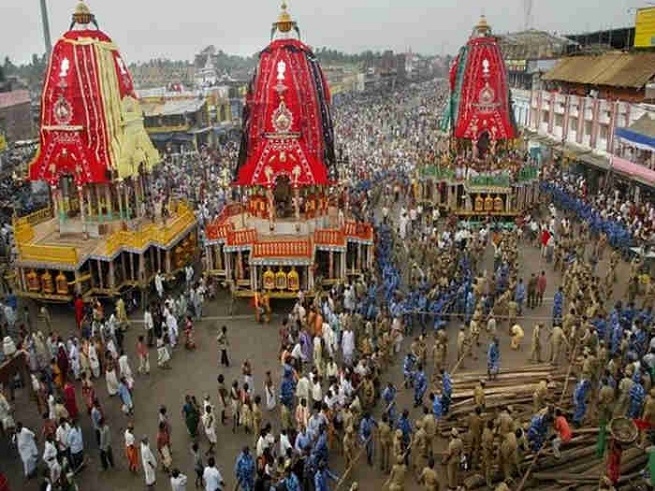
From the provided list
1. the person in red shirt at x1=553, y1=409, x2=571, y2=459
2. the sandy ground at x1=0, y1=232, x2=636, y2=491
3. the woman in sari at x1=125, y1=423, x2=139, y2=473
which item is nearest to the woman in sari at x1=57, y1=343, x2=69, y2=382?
the sandy ground at x1=0, y1=232, x2=636, y2=491

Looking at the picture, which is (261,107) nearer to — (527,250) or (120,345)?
(120,345)

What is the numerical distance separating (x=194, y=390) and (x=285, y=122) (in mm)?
9062

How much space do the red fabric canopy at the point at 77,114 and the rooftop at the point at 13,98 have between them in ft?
91.1

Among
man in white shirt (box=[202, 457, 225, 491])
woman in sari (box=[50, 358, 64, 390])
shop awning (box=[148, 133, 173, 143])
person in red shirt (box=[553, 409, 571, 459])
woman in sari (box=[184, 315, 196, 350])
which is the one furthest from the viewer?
shop awning (box=[148, 133, 173, 143])

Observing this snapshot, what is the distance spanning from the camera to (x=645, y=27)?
32438 mm

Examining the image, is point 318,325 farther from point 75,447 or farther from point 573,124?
point 573,124

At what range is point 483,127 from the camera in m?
28.9

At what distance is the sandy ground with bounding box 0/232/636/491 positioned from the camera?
444 inches

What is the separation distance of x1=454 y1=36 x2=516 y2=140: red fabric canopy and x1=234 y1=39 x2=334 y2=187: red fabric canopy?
11.2m

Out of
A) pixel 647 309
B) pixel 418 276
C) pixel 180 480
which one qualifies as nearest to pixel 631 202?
pixel 647 309

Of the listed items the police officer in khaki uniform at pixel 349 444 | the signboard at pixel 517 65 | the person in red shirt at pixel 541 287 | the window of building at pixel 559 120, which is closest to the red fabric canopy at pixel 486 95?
the person in red shirt at pixel 541 287

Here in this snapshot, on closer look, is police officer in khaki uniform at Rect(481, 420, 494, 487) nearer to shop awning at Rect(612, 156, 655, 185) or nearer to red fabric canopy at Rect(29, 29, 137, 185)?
red fabric canopy at Rect(29, 29, 137, 185)

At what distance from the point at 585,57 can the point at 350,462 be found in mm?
34808

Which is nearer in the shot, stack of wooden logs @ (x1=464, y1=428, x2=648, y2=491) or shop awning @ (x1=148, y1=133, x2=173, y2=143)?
stack of wooden logs @ (x1=464, y1=428, x2=648, y2=491)
